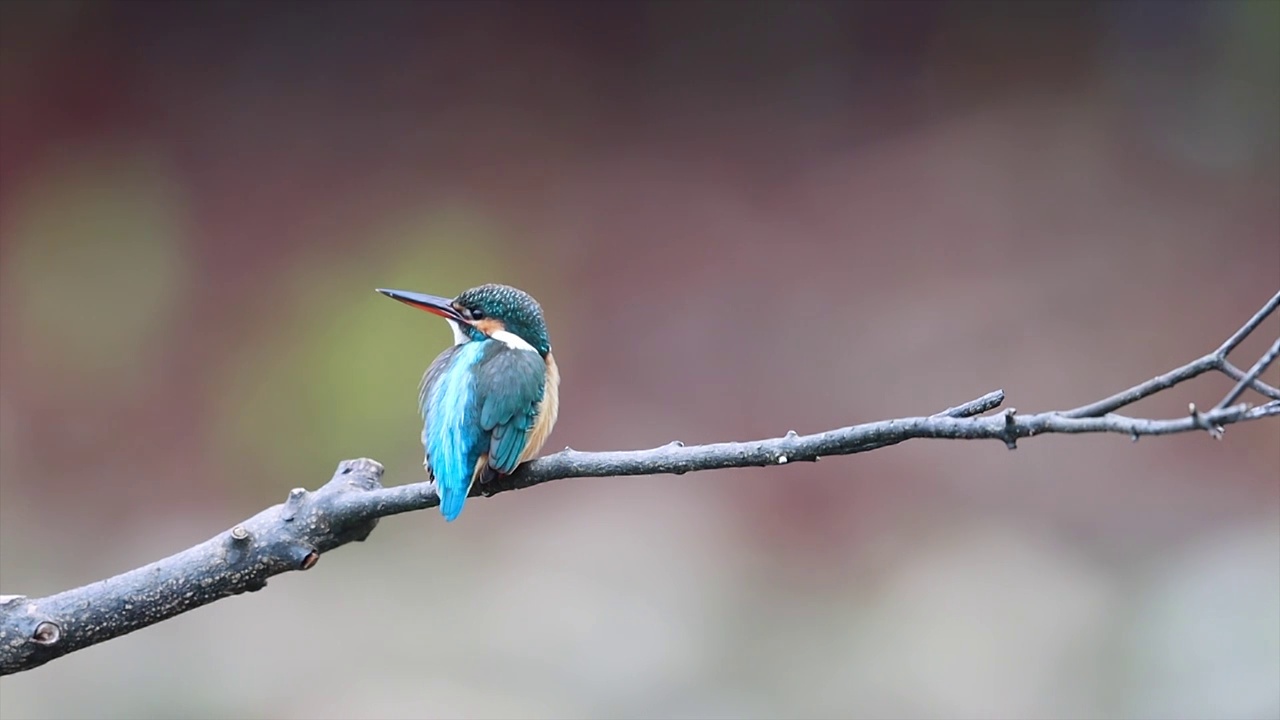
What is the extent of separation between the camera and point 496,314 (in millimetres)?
1475

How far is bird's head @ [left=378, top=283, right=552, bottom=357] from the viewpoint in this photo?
147 centimetres

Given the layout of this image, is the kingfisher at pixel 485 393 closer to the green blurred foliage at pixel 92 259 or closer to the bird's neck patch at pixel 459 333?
the bird's neck patch at pixel 459 333

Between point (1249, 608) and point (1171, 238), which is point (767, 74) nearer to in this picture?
point (1171, 238)

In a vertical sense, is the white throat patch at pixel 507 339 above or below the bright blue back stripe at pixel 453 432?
above

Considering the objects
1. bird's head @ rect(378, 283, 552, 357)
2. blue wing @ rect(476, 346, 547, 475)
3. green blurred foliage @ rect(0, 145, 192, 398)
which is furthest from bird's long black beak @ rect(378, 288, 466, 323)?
green blurred foliage @ rect(0, 145, 192, 398)

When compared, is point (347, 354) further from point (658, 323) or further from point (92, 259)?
point (658, 323)

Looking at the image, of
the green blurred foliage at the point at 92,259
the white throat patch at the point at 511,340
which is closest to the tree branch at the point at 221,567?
the white throat patch at the point at 511,340

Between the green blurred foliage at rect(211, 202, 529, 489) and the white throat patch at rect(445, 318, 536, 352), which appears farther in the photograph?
the green blurred foliage at rect(211, 202, 529, 489)

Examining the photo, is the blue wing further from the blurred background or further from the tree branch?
the blurred background

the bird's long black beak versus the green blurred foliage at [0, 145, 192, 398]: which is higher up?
the green blurred foliage at [0, 145, 192, 398]

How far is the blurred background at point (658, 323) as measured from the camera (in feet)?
9.73

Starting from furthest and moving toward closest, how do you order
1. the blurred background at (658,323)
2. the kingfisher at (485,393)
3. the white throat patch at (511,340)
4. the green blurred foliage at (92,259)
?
the green blurred foliage at (92,259)
the blurred background at (658,323)
the white throat patch at (511,340)
the kingfisher at (485,393)

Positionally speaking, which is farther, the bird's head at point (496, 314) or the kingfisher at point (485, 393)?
the bird's head at point (496, 314)

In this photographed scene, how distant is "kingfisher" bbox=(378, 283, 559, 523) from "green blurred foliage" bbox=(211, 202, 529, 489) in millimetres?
1661
